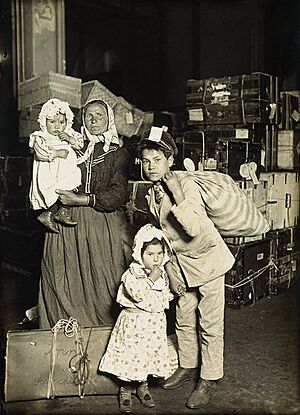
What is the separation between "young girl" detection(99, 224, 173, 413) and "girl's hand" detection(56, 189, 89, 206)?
0.86 feet

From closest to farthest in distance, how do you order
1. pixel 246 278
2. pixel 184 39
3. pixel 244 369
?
pixel 244 369, pixel 184 39, pixel 246 278

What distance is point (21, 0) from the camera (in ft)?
6.80

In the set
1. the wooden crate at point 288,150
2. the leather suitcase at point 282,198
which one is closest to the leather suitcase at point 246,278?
the leather suitcase at point 282,198

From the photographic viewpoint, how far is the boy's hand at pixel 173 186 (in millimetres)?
1732

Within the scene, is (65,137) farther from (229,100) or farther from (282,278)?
(282,278)

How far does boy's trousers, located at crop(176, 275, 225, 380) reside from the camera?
1.87 m


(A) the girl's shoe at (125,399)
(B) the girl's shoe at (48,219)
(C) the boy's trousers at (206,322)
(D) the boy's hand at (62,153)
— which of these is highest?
(D) the boy's hand at (62,153)

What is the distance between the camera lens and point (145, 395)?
73.9 inches

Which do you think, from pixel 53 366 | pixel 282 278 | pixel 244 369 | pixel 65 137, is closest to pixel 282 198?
pixel 282 278

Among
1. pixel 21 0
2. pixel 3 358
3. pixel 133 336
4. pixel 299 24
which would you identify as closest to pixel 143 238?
pixel 133 336

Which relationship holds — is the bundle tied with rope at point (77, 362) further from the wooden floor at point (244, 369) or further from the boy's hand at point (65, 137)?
the boy's hand at point (65, 137)

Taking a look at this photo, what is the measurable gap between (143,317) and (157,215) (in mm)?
335

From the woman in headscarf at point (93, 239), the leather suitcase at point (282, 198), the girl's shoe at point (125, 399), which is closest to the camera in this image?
the girl's shoe at point (125, 399)

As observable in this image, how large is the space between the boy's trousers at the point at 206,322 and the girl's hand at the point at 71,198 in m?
0.48
